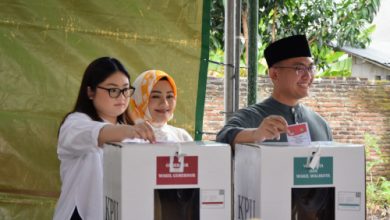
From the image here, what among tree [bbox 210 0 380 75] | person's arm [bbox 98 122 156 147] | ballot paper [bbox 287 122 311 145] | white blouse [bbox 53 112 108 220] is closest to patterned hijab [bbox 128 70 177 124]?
white blouse [bbox 53 112 108 220]

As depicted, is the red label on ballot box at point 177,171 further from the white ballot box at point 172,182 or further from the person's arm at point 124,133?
the person's arm at point 124,133

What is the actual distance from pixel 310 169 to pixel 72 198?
73cm

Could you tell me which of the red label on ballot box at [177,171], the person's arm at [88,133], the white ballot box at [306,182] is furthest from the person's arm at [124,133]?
the white ballot box at [306,182]

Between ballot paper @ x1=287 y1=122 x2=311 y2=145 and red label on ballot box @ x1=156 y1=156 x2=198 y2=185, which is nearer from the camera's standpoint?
red label on ballot box @ x1=156 y1=156 x2=198 y2=185

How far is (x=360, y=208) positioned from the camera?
1503mm

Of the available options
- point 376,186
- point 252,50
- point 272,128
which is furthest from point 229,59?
point 376,186

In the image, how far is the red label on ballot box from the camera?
1.44 meters

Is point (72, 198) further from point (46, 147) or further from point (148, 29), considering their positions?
point (148, 29)

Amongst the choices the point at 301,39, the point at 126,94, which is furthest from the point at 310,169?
the point at 301,39

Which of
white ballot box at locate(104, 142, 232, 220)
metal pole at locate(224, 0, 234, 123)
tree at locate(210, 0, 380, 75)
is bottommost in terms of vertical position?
white ballot box at locate(104, 142, 232, 220)

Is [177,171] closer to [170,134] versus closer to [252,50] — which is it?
[170,134]

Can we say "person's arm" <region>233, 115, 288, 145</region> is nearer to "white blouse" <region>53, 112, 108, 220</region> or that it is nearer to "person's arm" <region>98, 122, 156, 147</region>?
"person's arm" <region>98, 122, 156, 147</region>

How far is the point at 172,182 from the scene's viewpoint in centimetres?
144

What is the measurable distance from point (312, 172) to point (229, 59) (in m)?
1.41
